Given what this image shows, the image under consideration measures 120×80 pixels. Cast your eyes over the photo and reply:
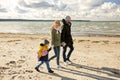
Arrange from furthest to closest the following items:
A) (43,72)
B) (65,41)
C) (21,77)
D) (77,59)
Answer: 1. (77,59)
2. (65,41)
3. (43,72)
4. (21,77)

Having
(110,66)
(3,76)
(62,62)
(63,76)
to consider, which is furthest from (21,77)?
(110,66)

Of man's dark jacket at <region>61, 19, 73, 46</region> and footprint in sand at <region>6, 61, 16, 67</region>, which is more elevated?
man's dark jacket at <region>61, 19, 73, 46</region>

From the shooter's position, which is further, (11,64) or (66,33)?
(11,64)

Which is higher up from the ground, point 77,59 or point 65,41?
point 65,41

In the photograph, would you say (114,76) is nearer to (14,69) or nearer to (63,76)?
(63,76)

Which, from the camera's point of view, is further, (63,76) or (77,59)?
(77,59)

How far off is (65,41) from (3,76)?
103 inches

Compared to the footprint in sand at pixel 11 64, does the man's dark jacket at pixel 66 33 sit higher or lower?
higher

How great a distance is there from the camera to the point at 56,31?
8.02 m

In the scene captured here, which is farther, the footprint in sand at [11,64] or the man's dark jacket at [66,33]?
the footprint in sand at [11,64]

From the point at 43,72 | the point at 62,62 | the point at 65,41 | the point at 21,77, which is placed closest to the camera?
the point at 21,77

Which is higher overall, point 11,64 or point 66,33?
point 66,33

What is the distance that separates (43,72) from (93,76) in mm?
1632

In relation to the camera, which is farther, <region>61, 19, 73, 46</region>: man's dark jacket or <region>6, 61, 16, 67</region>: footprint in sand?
<region>6, 61, 16, 67</region>: footprint in sand
